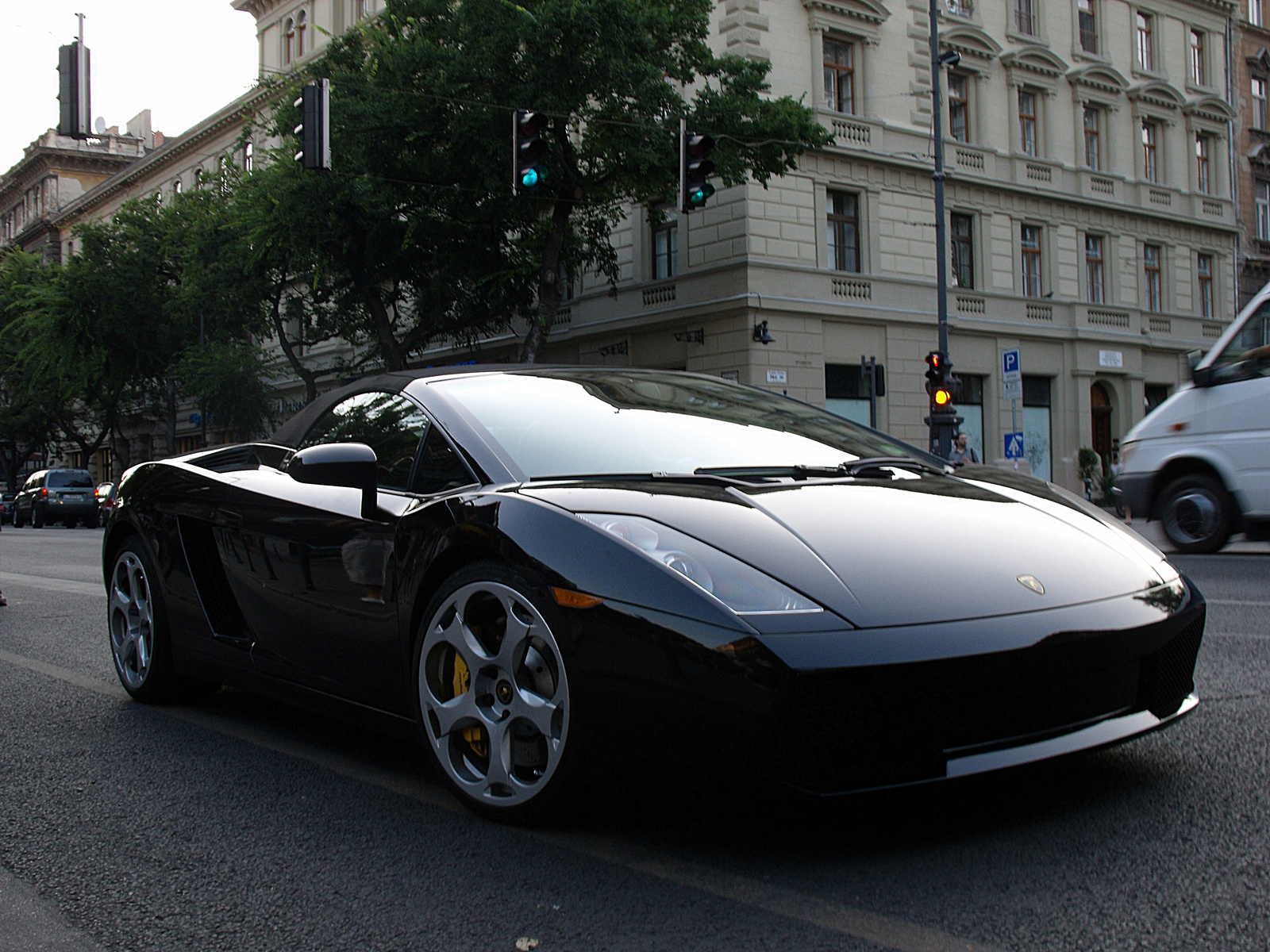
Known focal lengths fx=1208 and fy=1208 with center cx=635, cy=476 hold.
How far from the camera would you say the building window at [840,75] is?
2734cm

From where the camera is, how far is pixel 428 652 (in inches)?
120

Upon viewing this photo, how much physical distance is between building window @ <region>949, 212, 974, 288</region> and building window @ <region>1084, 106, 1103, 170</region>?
5.28 m

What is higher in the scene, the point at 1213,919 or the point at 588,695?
the point at 588,695

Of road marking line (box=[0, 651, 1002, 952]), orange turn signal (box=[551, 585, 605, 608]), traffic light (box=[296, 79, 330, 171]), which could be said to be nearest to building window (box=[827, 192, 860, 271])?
traffic light (box=[296, 79, 330, 171])

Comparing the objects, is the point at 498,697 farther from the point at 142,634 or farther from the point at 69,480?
the point at 69,480

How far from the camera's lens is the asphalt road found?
217 cm

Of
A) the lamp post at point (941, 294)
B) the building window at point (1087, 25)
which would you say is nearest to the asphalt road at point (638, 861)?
the lamp post at point (941, 294)

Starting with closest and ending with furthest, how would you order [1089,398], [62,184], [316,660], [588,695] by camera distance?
1. [588,695]
2. [316,660]
3. [1089,398]
4. [62,184]

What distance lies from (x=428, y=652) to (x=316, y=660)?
26.2 inches

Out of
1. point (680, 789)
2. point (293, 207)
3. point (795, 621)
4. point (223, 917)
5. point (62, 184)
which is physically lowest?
point (223, 917)

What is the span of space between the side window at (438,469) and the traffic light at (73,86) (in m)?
12.4

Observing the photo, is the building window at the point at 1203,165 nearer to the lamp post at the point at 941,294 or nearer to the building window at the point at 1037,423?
the building window at the point at 1037,423

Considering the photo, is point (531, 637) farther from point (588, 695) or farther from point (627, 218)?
point (627, 218)

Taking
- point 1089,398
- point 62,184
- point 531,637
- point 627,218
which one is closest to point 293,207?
point 627,218
